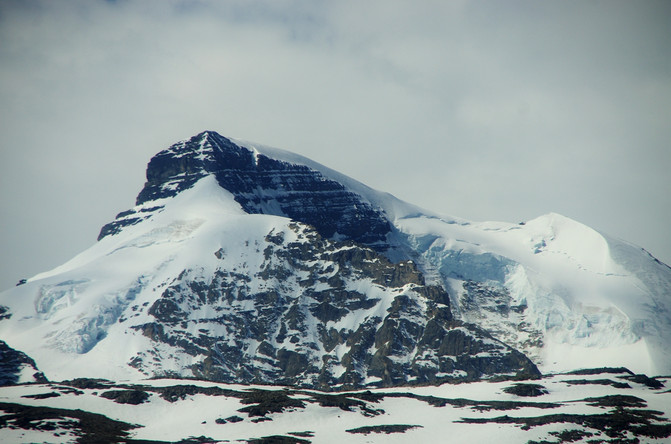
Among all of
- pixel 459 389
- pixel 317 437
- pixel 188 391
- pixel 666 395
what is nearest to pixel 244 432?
pixel 317 437

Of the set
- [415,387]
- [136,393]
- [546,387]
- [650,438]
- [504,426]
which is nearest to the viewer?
[650,438]

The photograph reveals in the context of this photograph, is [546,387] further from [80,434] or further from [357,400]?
[80,434]

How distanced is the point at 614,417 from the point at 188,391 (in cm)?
7984

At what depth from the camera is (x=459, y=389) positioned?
186 m

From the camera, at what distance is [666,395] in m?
170

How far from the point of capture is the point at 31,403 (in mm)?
158125

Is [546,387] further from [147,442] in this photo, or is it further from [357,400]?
[147,442]

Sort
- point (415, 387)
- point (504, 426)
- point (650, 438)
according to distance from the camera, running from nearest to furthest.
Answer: point (650, 438) < point (504, 426) < point (415, 387)

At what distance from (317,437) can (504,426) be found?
106 feet

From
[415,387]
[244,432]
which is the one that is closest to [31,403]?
[244,432]

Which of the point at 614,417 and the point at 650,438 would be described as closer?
the point at 650,438

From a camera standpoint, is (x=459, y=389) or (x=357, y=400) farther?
(x=459, y=389)

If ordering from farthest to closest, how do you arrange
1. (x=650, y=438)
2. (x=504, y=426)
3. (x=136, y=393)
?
(x=136, y=393) < (x=504, y=426) < (x=650, y=438)

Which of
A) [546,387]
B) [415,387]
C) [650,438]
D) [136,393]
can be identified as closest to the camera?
[650,438]
